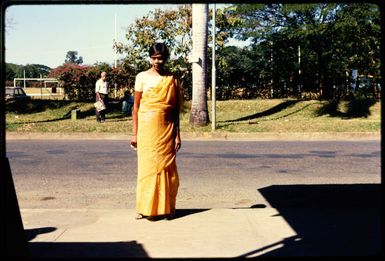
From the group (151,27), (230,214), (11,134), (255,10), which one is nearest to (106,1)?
(230,214)

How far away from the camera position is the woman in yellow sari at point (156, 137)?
5.29 metres

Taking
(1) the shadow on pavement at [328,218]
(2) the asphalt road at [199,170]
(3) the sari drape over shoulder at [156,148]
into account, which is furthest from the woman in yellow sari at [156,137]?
(1) the shadow on pavement at [328,218]

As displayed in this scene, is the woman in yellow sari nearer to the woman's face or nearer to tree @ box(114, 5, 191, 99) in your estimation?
the woman's face

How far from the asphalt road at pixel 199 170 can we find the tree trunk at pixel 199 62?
2849 mm

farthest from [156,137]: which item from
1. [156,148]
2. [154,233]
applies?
[154,233]

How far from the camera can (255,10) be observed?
2892cm

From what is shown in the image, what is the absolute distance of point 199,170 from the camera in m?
9.00

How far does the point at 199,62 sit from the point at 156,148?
10771 millimetres

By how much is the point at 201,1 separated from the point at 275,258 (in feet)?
6.33

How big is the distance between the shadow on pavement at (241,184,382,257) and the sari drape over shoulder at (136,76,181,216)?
4.31ft

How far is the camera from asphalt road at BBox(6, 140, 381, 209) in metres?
6.80

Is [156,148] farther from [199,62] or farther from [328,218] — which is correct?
[199,62]

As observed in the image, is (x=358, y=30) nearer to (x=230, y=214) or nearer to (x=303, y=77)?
(x=303, y=77)

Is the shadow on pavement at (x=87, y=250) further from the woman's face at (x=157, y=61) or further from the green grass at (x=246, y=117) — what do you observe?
the green grass at (x=246, y=117)
